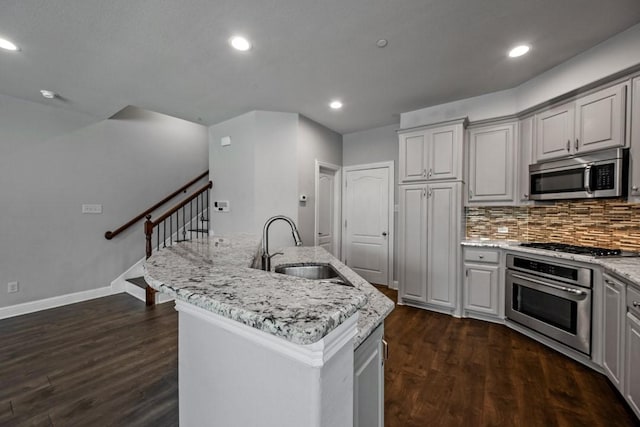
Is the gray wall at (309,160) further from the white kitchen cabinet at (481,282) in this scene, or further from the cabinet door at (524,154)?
the cabinet door at (524,154)

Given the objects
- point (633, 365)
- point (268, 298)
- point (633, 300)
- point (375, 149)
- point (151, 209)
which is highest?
point (375, 149)

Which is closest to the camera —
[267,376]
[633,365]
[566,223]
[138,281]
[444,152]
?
[267,376]

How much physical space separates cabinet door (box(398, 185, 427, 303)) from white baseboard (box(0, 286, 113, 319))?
4.11 metres

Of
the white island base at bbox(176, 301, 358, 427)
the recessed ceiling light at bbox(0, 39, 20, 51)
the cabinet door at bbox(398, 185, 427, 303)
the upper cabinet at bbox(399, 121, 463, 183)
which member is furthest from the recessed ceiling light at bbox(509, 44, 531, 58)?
the recessed ceiling light at bbox(0, 39, 20, 51)

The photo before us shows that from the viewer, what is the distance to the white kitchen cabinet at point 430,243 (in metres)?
3.10

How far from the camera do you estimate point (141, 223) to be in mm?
4258

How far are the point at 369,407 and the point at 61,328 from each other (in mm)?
3440

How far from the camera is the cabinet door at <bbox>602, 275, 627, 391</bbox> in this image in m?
1.75

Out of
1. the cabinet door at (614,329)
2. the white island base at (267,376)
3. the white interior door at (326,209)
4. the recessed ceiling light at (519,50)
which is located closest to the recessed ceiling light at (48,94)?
the white interior door at (326,209)

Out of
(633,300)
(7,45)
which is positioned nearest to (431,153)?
(633,300)

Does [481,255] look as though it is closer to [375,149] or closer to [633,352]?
[633,352]

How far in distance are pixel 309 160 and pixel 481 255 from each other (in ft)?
8.09

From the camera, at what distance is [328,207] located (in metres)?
4.47

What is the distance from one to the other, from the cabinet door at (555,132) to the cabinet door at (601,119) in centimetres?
7
